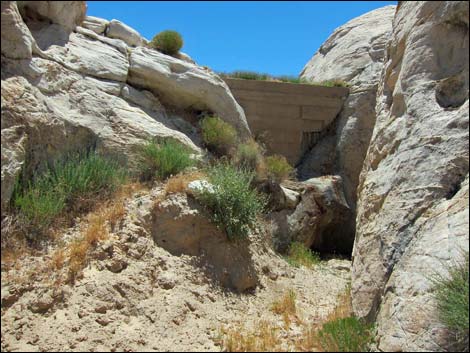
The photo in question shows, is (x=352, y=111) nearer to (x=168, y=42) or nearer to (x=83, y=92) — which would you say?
(x=168, y=42)

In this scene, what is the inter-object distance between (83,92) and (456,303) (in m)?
6.52

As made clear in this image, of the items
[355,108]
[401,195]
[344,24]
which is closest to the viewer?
[401,195]

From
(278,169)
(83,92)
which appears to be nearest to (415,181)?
(83,92)

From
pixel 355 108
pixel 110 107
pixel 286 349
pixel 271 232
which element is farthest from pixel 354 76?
pixel 286 349

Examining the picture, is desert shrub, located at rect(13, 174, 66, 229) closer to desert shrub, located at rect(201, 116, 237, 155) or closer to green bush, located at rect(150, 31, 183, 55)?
desert shrub, located at rect(201, 116, 237, 155)

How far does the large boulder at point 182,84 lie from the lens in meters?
10.3

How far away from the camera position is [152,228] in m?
7.55

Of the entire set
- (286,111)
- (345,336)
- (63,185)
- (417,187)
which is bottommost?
(345,336)

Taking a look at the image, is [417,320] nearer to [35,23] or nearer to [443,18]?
[443,18]

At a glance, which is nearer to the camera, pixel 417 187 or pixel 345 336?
pixel 345 336

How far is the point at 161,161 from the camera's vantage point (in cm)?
855

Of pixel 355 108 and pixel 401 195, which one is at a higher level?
pixel 355 108

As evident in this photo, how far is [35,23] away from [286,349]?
6871 millimetres

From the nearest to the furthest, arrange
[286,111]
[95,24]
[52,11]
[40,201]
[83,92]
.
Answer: [40,201], [83,92], [52,11], [95,24], [286,111]
